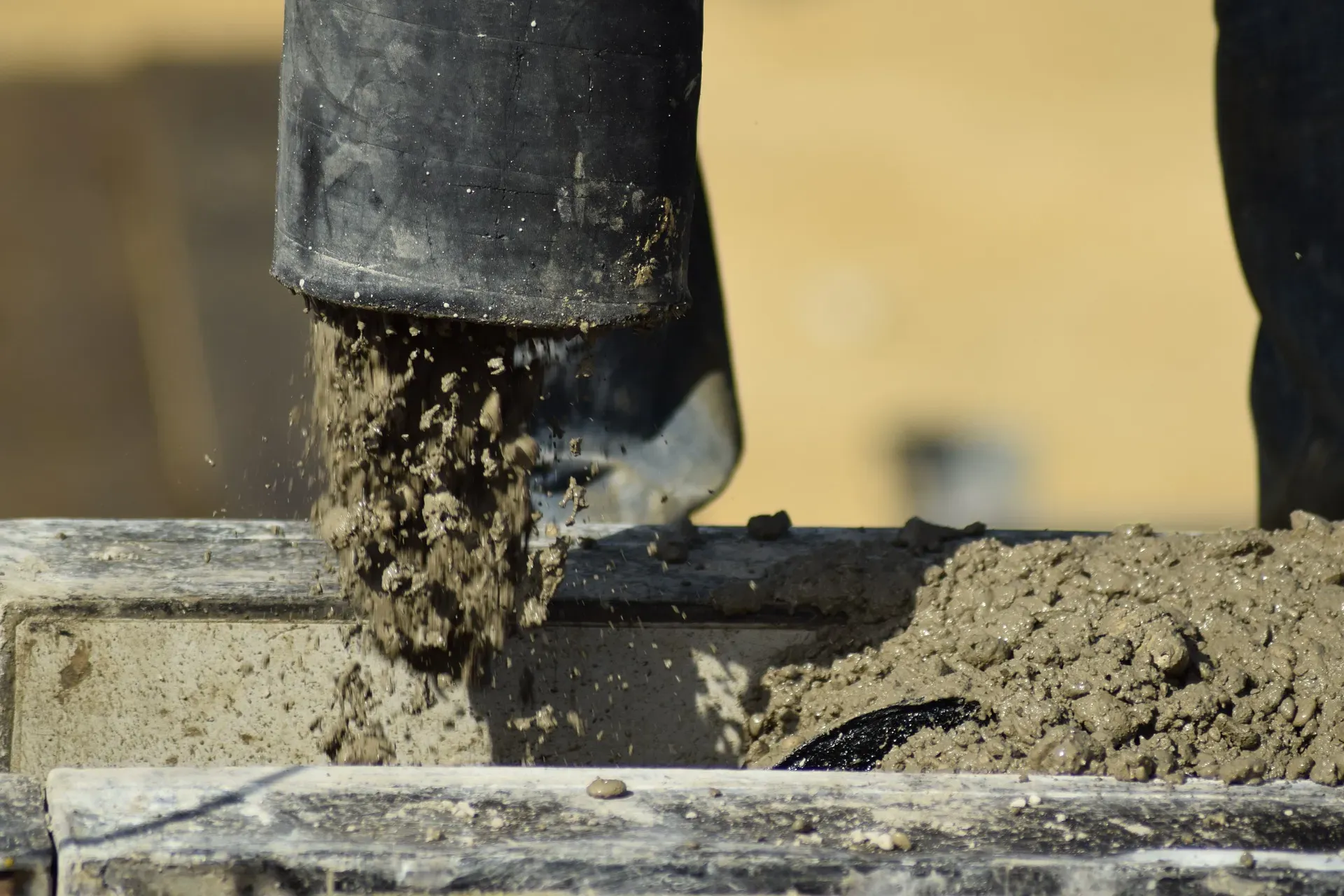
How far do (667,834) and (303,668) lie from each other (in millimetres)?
901

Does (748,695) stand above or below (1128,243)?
below

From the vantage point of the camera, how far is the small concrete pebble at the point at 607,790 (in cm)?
126

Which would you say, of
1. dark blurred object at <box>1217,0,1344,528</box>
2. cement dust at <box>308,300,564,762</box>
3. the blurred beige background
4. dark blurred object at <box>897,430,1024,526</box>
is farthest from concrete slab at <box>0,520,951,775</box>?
dark blurred object at <box>897,430,1024,526</box>

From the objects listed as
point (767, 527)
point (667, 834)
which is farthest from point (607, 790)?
point (767, 527)

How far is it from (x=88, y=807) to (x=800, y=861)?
1.84ft

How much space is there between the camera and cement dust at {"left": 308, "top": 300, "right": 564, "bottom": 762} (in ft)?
5.25

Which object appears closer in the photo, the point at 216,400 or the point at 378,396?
the point at 378,396

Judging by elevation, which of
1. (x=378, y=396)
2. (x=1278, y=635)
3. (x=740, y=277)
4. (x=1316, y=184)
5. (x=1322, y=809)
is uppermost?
(x=740, y=277)

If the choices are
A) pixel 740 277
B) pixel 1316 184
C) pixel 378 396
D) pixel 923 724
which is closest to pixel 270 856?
pixel 378 396

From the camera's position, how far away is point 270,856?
1.12m

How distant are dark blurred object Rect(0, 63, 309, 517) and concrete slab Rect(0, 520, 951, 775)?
2.52 m

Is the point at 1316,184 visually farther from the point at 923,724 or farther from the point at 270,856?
the point at 270,856

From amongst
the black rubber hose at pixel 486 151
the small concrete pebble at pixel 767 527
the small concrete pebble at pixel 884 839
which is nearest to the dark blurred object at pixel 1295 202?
the small concrete pebble at pixel 767 527

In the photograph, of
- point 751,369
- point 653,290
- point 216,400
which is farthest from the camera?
point 751,369
